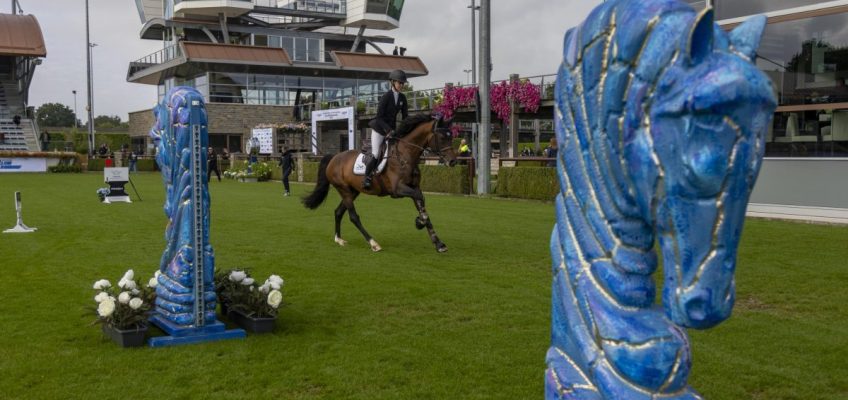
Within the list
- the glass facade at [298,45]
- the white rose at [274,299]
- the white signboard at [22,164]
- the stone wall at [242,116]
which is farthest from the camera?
the glass facade at [298,45]

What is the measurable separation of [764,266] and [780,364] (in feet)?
13.8

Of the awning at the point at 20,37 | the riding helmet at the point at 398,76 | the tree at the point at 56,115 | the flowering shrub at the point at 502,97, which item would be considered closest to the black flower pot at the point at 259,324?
the riding helmet at the point at 398,76

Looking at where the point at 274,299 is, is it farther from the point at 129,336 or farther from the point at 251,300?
the point at 129,336

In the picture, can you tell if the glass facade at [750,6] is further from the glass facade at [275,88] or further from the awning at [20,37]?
the awning at [20,37]

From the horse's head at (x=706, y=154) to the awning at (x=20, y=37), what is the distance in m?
50.3

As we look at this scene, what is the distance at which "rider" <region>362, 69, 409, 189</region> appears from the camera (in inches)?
410

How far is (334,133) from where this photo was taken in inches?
1973

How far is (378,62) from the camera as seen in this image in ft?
171

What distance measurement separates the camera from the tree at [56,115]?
117438 millimetres

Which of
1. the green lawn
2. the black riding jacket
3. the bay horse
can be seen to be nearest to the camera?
the green lawn

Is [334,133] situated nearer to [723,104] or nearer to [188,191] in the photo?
[188,191]

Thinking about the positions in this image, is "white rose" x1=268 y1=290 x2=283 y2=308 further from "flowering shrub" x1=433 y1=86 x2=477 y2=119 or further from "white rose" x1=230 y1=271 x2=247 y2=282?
"flowering shrub" x1=433 y1=86 x2=477 y2=119

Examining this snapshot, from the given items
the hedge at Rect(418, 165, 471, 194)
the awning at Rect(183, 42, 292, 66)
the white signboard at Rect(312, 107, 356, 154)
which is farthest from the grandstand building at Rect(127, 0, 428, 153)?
the hedge at Rect(418, 165, 471, 194)

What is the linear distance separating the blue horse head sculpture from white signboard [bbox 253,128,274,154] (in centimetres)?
3741
